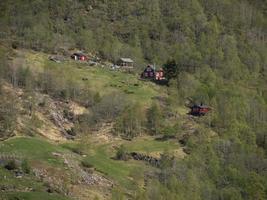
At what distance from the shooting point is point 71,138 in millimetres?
111875

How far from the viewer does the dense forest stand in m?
102

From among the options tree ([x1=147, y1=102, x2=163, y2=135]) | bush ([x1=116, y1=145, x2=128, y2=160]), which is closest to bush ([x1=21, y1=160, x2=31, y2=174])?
bush ([x1=116, y1=145, x2=128, y2=160])

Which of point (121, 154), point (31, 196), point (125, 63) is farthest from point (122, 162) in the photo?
point (125, 63)

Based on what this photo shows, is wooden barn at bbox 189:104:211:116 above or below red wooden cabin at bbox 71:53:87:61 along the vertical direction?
below

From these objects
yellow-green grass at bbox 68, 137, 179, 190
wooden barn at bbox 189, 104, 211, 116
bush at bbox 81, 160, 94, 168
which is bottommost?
yellow-green grass at bbox 68, 137, 179, 190

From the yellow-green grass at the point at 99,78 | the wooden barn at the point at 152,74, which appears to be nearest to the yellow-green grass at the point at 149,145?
the yellow-green grass at the point at 99,78

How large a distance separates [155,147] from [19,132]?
87.2ft

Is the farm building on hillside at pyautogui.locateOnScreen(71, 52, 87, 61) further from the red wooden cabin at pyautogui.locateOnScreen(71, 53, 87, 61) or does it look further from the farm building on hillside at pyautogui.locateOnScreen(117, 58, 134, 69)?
the farm building on hillside at pyautogui.locateOnScreen(117, 58, 134, 69)

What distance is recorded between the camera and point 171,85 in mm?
148250

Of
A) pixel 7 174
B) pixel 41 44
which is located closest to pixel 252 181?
pixel 7 174

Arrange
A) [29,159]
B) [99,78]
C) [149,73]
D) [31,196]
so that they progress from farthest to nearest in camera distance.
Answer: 1. [149,73]
2. [99,78]
3. [29,159]
4. [31,196]

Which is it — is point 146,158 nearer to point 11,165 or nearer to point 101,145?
point 101,145

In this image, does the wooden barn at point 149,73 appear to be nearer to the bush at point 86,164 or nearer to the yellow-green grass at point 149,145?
the yellow-green grass at point 149,145

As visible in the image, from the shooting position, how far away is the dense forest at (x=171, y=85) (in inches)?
4016
